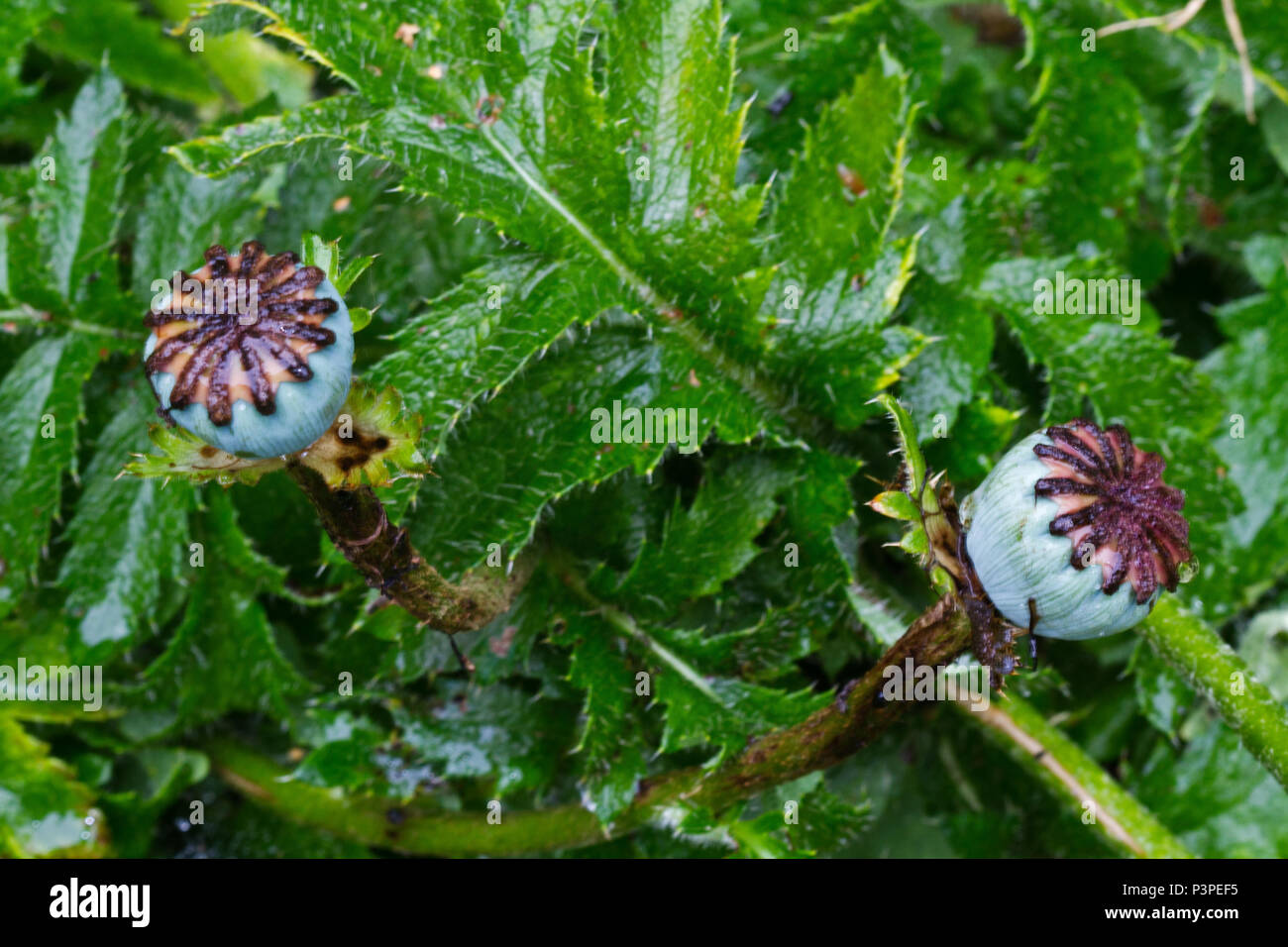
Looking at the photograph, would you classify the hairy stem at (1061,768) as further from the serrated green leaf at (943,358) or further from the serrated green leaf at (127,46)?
the serrated green leaf at (127,46)

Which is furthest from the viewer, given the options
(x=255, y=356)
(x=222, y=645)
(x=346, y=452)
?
(x=222, y=645)

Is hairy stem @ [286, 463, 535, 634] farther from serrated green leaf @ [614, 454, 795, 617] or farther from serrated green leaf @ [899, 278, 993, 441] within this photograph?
serrated green leaf @ [899, 278, 993, 441]

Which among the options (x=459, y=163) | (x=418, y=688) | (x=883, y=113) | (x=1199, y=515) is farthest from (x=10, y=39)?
(x=1199, y=515)

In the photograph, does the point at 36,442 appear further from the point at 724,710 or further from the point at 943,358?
the point at 943,358

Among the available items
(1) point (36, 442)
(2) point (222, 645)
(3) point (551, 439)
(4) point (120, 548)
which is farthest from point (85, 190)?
(3) point (551, 439)

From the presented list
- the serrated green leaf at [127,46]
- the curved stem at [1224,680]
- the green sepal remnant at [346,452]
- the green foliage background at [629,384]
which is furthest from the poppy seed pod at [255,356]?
the serrated green leaf at [127,46]
